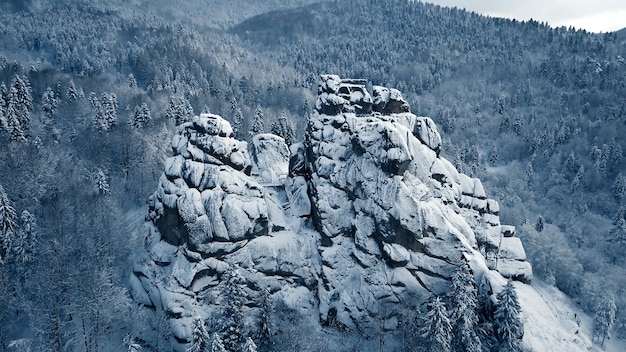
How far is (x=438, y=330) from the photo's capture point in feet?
115

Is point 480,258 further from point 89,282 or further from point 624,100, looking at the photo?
point 624,100

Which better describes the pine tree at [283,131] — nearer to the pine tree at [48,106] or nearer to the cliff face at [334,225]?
the cliff face at [334,225]

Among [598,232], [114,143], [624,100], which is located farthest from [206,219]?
[624,100]

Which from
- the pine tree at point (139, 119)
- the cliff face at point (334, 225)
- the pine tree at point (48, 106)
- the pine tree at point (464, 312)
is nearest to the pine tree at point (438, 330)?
the pine tree at point (464, 312)

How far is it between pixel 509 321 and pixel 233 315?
86.1ft

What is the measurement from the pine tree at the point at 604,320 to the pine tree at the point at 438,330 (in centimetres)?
4314

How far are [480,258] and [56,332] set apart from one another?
43943 mm

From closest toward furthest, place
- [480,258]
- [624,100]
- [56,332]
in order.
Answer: [56,332], [480,258], [624,100]

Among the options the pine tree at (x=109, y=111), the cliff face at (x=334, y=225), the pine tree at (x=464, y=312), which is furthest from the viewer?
the pine tree at (x=109, y=111)

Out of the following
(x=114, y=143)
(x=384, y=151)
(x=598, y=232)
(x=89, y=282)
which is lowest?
(x=598, y=232)

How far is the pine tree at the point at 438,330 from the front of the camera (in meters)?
35.1

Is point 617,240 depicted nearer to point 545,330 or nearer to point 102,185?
point 545,330

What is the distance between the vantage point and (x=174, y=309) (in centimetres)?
4238

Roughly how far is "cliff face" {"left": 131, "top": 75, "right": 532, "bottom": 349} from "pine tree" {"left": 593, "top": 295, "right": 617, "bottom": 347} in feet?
91.6
